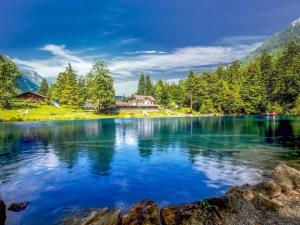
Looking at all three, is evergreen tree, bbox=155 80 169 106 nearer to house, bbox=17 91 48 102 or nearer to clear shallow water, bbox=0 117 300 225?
house, bbox=17 91 48 102

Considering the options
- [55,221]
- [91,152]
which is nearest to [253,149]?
[91,152]

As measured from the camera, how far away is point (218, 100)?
156750 millimetres

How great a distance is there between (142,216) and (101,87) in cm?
12326

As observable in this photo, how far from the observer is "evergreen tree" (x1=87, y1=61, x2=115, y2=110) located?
13112 cm

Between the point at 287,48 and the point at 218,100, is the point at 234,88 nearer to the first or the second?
the point at 218,100

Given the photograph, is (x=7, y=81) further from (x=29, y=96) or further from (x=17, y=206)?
(x=17, y=206)

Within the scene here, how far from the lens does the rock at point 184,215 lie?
472 inches

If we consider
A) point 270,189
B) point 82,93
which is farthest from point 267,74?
point 270,189

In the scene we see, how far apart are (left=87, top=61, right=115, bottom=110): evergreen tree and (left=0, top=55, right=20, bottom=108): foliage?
Answer: 35.2 m

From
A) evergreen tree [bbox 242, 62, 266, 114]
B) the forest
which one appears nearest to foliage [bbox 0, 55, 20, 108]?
the forest

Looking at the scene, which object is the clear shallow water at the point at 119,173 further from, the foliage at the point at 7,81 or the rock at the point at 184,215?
the foliage at the point at 7,81

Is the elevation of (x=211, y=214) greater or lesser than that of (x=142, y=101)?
lesser

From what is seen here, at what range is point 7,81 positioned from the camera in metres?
117

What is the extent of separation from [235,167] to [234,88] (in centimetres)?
13398
